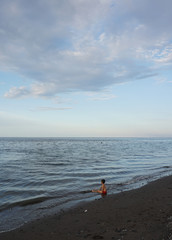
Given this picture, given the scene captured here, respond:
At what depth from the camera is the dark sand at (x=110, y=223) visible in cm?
579

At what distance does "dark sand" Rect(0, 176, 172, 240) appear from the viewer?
5.79 m

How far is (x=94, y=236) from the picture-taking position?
5816 mm

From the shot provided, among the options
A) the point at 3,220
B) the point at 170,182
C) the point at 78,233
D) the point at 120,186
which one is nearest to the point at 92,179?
the point at 120,186

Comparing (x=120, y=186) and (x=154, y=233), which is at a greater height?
(x=154, y=233)

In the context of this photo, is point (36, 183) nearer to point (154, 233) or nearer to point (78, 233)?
point (78, 233)

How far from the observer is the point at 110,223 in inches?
265

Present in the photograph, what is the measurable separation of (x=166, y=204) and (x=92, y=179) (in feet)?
26.6

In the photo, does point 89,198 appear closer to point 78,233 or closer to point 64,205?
point 64,205

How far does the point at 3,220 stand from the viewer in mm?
8078

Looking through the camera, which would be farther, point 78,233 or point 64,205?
point 64,205

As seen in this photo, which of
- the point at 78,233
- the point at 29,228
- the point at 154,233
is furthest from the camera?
the point at 29,228

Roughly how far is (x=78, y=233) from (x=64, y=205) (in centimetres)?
382

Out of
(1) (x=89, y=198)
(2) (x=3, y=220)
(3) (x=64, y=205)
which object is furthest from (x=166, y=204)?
(2) (x=3, y=220)

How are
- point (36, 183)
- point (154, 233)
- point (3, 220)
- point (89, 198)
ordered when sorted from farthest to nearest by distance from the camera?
point (36, 183) < point (89, 198) < point (3, 220) < point (154, 233)
